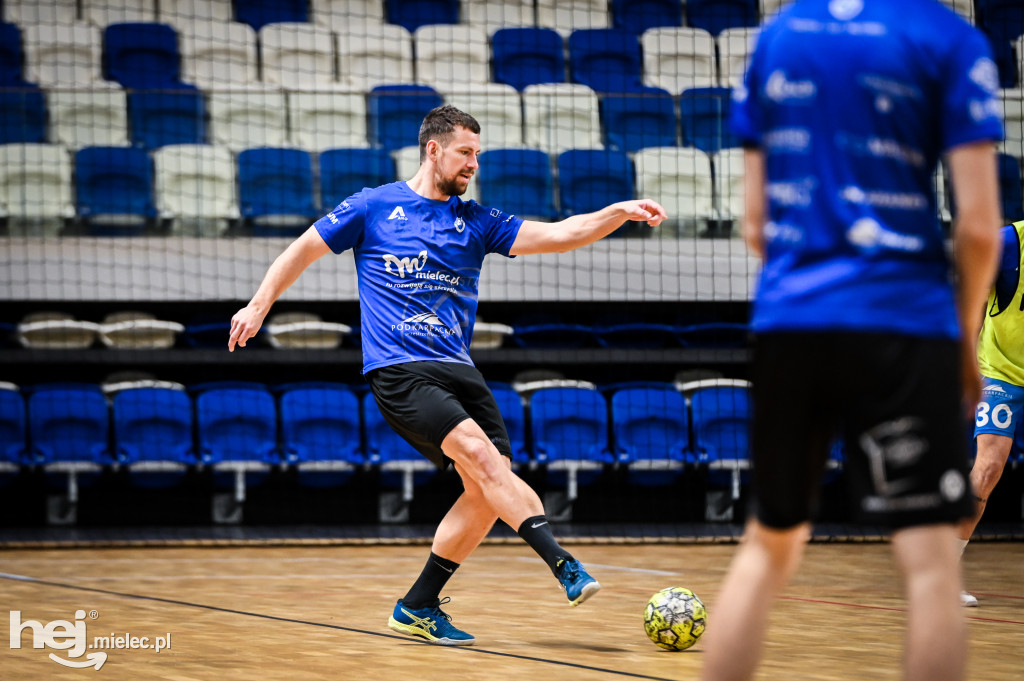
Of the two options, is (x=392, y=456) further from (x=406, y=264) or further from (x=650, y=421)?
(x=406, y=264)

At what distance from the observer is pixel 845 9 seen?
202 cm

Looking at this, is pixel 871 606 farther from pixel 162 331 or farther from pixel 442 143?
pixel 162 331

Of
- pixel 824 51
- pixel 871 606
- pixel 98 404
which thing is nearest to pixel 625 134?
pixel 98 404

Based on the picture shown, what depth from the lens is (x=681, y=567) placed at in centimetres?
734

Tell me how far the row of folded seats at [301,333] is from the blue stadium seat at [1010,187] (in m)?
2.72

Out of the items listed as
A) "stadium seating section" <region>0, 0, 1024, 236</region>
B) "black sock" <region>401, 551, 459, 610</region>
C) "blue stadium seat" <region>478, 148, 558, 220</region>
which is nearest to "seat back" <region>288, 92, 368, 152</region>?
"stadium seating section" <region>0, 0, 1024, 236</region>

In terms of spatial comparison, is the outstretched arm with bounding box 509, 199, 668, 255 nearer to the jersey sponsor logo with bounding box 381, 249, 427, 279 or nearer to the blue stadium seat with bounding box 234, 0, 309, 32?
the jersey sponsor logo with bounding box 381, 249, 427, 279

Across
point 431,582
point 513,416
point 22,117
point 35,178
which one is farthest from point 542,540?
point 22,117

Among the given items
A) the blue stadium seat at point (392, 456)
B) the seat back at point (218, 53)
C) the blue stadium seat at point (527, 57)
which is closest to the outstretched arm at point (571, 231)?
the blue stadium seat at point (392, 456)

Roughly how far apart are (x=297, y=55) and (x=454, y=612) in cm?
845

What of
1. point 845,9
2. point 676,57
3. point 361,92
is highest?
point 676,57

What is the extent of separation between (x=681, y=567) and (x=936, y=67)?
571 centimetres

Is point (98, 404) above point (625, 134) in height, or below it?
below

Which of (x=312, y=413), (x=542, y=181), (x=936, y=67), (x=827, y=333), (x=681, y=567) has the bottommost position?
(x=681, y=567)
